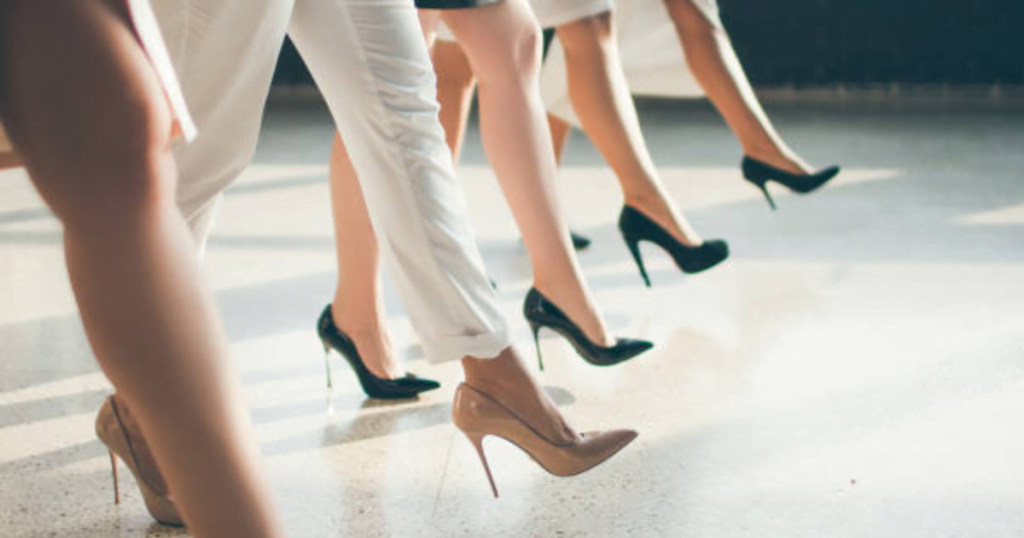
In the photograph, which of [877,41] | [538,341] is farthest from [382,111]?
[877,41]

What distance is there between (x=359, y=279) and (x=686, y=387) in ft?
1.42

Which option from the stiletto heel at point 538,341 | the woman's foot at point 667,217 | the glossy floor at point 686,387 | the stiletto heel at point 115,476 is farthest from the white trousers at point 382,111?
the woman's foot at point 667,217

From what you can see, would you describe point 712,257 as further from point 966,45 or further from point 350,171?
point 966,45

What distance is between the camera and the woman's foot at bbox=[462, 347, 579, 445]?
115 centimetres

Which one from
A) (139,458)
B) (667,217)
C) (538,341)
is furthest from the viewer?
(667,217)

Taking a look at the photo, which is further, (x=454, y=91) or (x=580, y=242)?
(x=580, y=242)

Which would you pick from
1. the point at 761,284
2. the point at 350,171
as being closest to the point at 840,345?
the point at 761,284

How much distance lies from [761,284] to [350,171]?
850mm

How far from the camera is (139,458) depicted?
1.17 m

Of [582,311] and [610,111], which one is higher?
[610,111]

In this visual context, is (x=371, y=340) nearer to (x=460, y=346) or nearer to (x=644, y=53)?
(x=460, y=346)

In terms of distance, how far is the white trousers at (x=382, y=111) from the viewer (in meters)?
1.04

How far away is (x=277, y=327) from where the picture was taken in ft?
6.22

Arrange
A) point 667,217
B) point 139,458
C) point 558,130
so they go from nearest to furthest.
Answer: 1. point 139,458
2. point 667,217
3. point 558,130
